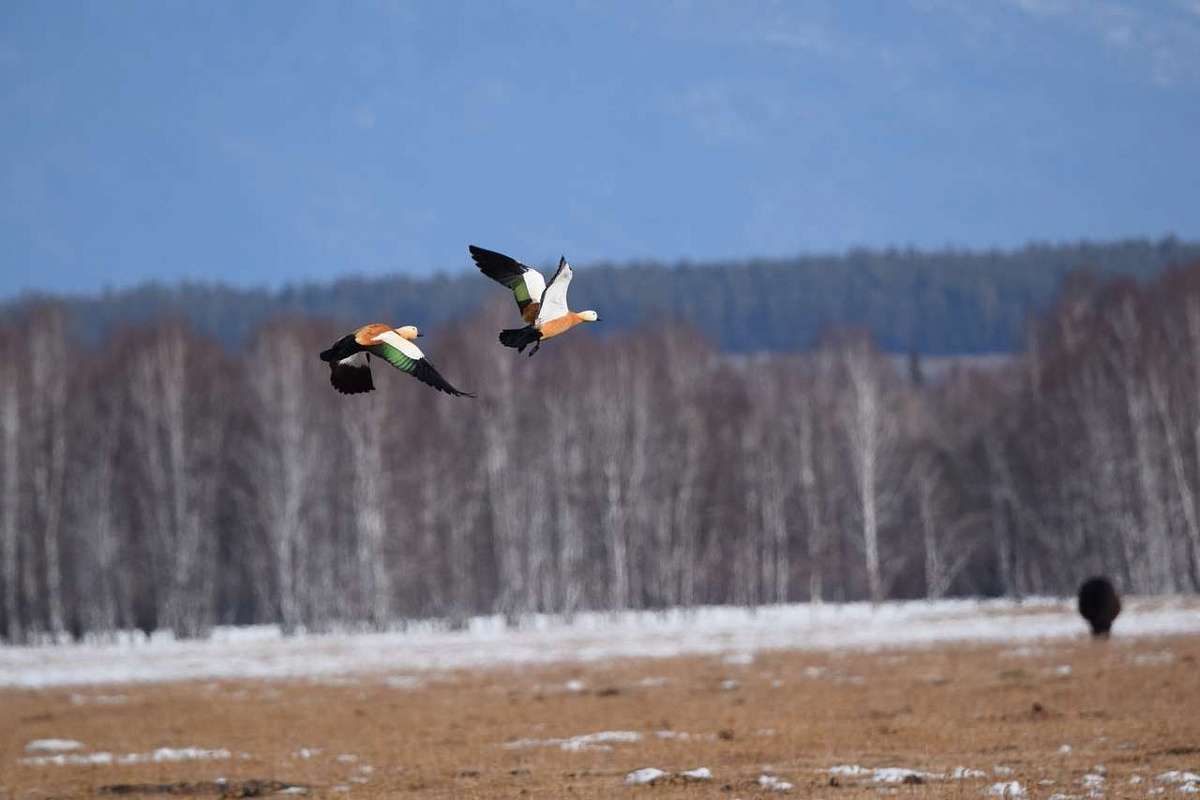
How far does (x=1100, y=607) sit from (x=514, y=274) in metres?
27.1

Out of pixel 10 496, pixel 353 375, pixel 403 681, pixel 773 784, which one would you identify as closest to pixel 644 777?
pixel 773 784

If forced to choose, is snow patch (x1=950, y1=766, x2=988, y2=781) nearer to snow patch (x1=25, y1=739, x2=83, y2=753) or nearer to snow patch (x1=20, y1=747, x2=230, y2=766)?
snow patch (x1=20, y1=747, x2=230, y2=766)

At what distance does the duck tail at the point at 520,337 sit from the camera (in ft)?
30.1

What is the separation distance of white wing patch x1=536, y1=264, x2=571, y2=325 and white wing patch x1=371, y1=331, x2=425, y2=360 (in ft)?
2.78

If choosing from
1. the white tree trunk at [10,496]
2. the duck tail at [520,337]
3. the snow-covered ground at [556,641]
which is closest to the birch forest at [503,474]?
the white tree trunk at [10,496]

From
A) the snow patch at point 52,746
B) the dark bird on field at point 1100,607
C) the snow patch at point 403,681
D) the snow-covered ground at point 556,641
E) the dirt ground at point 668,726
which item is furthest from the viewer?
the snow-covered ground at point 556,641

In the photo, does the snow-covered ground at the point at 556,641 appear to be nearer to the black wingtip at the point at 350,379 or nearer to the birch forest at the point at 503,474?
the birch forest at the point at 503,474

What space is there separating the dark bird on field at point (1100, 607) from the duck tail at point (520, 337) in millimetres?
28112

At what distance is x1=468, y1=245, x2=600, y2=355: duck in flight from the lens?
941 cm

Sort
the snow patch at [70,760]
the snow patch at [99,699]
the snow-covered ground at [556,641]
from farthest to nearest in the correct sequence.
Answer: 1. the snow-covered ground at [556,641]
2. the snow patch at [99,699]
3. the snow patch at [70,760]

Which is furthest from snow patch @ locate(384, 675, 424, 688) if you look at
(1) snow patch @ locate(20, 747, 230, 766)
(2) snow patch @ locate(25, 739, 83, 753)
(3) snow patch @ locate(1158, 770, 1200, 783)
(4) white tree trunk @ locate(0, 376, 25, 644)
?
(4) white tree trunk @ locate(0, 376, 25, 644)

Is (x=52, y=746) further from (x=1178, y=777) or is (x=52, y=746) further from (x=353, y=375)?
(x=1178, y=777)

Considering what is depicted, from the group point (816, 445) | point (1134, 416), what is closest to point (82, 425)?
point (816, 445)

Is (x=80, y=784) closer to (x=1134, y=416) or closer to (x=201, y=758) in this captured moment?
(x=201, y=758)
